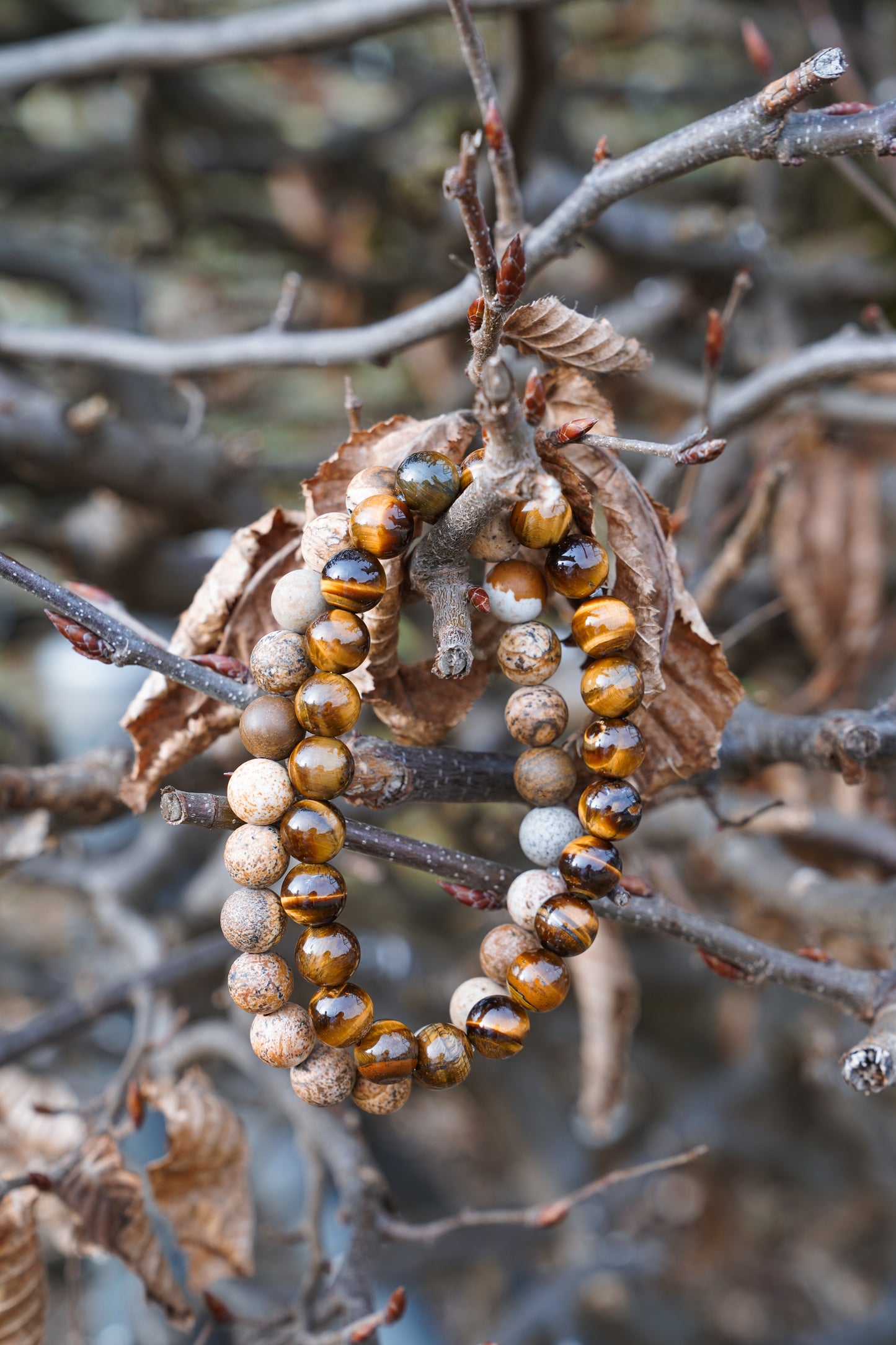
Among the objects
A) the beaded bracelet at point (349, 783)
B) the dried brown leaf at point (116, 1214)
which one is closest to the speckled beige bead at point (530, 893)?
the beaded bracelet at point (349, 783)

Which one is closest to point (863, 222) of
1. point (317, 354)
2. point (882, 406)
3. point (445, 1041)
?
point (882, 406)

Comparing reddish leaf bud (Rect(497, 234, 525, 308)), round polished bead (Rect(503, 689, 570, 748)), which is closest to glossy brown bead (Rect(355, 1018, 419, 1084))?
round polished bead (Rect(503, 689, 570, 748))

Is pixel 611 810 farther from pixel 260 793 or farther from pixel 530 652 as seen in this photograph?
pixel 260 793

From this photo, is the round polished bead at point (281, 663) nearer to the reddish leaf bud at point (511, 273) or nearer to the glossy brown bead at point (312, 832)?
the glossy brown bead at point (312, 832)

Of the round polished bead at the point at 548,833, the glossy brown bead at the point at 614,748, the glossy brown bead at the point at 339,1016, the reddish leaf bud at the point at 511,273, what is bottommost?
the glossy brown bead at the point at 339,1016

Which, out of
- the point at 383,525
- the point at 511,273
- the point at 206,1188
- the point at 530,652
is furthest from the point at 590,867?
the point at 206,1188
